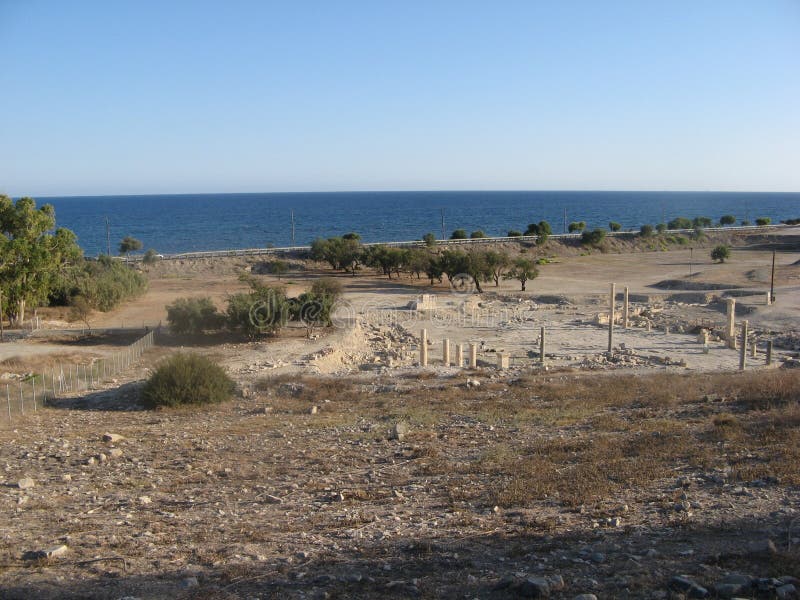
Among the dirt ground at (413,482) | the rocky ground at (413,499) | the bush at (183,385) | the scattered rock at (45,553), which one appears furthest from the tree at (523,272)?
the scattered rock at (45,553)

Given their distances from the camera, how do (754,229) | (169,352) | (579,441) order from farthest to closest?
(754,229) → (169,352) → (579,441)

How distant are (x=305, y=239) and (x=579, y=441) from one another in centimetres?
A: 9993

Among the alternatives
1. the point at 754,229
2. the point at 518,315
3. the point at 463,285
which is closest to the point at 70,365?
the point at 518,315

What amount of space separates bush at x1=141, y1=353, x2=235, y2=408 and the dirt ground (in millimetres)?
593

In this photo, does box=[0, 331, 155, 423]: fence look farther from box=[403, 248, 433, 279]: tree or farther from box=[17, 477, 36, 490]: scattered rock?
box=[403, 248, 433, 279]: tree

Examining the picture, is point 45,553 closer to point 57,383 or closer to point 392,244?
point 57,383

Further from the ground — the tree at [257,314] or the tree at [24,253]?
the tree at [24,253]

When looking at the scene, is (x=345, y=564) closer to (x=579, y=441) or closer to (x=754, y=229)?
(x=579, y=441)

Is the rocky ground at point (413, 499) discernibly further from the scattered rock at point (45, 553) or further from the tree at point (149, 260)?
the tree at point (149, 260)

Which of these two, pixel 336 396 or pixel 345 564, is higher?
pixel 345 564

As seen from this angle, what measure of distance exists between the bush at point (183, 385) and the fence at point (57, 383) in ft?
8.61

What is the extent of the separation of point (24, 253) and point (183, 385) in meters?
16.8

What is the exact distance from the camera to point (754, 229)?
299ft

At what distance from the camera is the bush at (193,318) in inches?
1154
